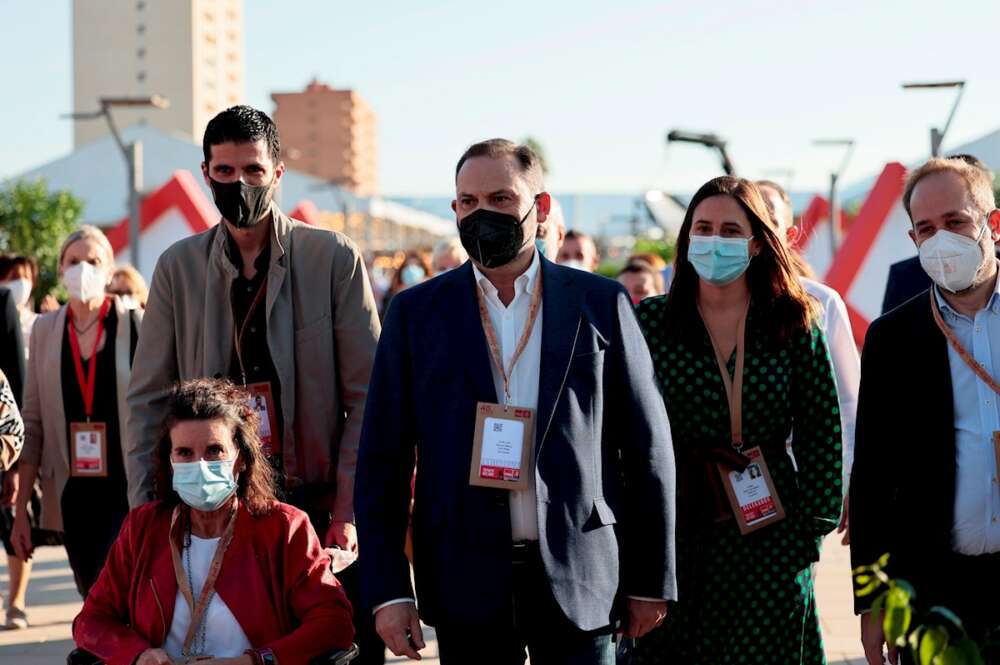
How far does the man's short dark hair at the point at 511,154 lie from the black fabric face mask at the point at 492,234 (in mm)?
141

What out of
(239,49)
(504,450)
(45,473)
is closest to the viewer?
(504,450)

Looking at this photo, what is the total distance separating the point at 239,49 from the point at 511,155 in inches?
6020

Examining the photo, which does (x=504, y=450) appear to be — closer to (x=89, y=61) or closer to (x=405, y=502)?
(x=405, y=502)

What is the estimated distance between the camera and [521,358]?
388cm

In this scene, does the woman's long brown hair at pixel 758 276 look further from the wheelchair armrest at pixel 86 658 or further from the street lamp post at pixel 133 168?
the street lamp post at pixel 133 168

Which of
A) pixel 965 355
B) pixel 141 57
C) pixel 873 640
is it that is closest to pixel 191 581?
Answer: pixel 873 640

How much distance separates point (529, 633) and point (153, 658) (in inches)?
46.1

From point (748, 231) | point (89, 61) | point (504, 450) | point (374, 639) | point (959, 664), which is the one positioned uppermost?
point (89, 61)

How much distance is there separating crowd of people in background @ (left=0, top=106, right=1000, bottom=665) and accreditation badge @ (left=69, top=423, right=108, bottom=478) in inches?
62.8

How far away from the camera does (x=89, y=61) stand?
130 m

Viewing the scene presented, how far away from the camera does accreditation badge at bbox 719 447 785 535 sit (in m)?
4.34

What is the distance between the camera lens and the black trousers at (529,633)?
3738 mm

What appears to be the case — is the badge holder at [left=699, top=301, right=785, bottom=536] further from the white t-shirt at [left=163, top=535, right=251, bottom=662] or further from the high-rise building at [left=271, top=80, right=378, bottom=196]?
the high-rise building at [left=271, top=80, right=378, bottom=196]

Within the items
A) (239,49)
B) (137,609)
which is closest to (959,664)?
(137,609)
